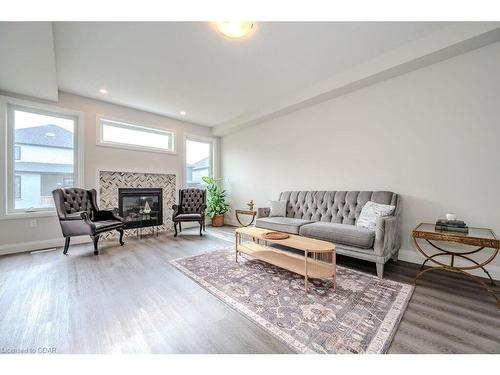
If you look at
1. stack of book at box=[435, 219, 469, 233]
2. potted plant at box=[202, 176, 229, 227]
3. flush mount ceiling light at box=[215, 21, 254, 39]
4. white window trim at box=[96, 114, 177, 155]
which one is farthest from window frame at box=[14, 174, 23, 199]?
stack of book at box=[435, 219, 469, 233]

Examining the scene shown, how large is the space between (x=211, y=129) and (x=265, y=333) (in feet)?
17.3

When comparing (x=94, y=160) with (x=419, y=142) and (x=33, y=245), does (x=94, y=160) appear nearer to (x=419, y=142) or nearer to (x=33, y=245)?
(x=33, y=245)

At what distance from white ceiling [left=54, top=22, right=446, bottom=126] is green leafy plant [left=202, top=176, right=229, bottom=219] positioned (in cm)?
219

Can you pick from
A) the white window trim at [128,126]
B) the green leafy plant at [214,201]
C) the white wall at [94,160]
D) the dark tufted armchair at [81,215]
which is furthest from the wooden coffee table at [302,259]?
the white window trim at [128,126]

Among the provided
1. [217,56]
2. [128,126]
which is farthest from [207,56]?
[128,126]

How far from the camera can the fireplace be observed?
14.1 ft

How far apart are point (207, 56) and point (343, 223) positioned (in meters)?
3.10

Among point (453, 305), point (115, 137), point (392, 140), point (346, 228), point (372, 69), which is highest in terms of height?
point (372, 69)

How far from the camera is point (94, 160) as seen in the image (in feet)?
13.0

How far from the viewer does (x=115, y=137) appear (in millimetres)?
4309

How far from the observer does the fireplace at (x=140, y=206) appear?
430 centimetres

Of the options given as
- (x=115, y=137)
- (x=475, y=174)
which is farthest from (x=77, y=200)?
(x=475, y=174)

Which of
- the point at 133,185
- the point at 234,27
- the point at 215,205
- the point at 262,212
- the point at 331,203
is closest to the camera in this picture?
Result: the point at 234,27
